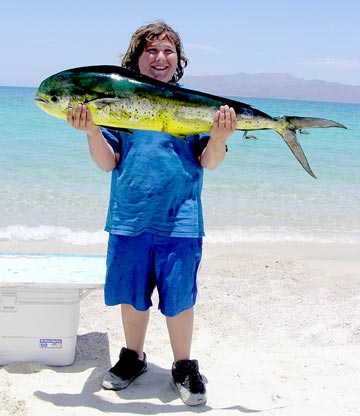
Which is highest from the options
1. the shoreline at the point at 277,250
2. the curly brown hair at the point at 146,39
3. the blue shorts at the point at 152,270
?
the curly brown hair at the point at 146,39

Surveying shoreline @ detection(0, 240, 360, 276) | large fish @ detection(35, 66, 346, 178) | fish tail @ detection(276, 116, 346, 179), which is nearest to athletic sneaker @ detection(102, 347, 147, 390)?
large fish @ detection(35, 66, 346, 178)

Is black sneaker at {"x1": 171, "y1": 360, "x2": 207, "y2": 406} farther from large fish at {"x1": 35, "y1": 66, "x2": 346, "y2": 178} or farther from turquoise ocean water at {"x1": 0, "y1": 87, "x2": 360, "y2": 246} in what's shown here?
turquoise ocean water at {"x1": 0, "y1": 87, "x2": 360, "y2": 246}

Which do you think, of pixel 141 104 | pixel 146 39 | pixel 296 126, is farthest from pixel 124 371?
pixel 146 39

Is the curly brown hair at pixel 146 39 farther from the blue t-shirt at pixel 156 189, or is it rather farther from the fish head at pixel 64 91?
the fish head at pixel 64 91

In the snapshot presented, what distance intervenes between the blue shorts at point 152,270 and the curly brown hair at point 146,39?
0.90 meters

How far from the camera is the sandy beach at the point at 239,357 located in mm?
2861

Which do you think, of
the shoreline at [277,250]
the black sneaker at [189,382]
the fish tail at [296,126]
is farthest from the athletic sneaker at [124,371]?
the shoreline at [277,250]

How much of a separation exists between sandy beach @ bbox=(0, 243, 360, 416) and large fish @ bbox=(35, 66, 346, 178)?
4.23 ft

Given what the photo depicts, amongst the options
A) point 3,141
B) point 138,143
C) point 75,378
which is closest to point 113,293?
point 75,378

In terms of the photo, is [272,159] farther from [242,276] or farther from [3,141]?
[242,276]

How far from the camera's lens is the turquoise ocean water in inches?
289

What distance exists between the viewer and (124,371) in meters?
3.11

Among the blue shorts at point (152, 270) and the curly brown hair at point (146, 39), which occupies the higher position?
the curly brown hair at point (146, 39)

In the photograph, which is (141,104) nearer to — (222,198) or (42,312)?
(42,312)
